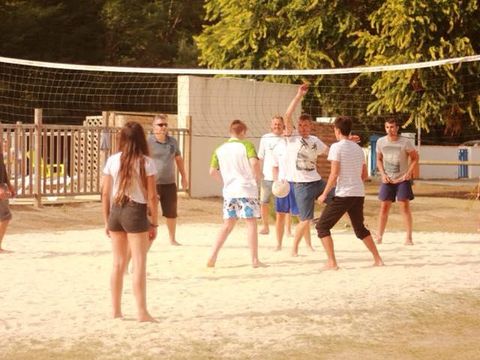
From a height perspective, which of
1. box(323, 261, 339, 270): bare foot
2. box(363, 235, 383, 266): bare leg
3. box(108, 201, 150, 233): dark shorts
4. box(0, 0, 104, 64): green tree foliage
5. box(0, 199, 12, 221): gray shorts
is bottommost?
box(323, 261, 339, 270): bare foot

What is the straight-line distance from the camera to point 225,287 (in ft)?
30.1

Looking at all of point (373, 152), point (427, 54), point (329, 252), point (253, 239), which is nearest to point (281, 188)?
point (253, 239)

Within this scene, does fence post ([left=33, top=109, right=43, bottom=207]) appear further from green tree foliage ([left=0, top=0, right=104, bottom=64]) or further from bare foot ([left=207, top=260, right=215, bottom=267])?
green tree foliage ([left=0, top=0, right=104, bottom=64])

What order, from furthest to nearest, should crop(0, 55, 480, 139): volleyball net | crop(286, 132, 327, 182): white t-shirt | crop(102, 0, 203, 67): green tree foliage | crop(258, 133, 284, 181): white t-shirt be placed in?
crop(102, 0, 203, 67): green tree foliage, crop(0, 55, 480, 139): volleyball net, crop(258, 133, 284, 181): white t-shirt, crop(286, 132, 327, 182): white t-shirt

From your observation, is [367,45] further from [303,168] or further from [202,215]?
[303,168]

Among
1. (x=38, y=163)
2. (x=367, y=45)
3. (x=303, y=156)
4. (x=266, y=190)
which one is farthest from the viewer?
(x=367, y=45)

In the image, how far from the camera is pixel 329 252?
10328mm

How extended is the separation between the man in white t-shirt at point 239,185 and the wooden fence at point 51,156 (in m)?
8.33

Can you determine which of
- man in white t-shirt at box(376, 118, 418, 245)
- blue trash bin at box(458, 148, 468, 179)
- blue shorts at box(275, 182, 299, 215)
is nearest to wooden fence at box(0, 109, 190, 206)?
blue shorts at box(275, 182, 299, 215)

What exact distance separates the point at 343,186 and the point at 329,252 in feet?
2.23

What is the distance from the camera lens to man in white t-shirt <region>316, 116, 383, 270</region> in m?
10.3

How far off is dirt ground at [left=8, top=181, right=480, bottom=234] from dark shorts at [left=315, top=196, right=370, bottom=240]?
17.7ft

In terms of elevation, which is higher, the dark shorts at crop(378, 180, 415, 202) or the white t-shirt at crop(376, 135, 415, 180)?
the white t-shirt at crop(376, 135, 415, 180)

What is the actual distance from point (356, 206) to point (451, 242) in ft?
11.5
